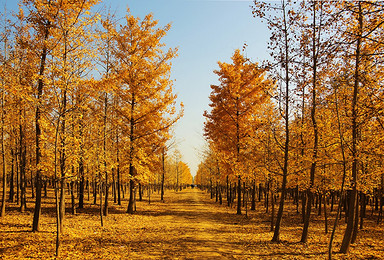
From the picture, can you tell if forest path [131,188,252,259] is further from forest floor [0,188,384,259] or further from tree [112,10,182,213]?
tree [112,10,182,213]

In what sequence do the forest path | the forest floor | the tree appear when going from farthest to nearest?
the tree < the forest path < the forest floor

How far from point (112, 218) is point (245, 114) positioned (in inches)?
461

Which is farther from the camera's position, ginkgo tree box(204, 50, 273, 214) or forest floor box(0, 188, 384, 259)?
ginkgo tree box(204, 50, 273, 214)

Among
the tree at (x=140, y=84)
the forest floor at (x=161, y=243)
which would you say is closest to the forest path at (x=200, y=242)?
the forest floor at (x=161, y=243)

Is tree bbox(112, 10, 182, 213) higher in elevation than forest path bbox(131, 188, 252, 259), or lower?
higher

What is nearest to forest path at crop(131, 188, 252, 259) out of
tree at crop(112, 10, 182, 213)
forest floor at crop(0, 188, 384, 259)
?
forest floor at crop(0, 188, 384, 259)

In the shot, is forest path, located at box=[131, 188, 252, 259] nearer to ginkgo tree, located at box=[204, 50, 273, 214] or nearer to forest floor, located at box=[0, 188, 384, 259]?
forest floor, located at box=[0, 188, 384, 259]

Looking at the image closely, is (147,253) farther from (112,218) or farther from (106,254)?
(112,218)

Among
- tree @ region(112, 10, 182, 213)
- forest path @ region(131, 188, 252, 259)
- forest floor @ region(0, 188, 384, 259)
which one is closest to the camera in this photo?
forest floor @ region(0, 188, 384, 259)

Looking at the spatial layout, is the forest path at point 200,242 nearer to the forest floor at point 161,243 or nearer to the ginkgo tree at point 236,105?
the forest floor at point 161,243

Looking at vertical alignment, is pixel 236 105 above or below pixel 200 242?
above

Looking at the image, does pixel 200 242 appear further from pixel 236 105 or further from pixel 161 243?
pixel 236 105

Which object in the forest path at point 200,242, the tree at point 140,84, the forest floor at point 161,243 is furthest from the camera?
the tree at point 140,84

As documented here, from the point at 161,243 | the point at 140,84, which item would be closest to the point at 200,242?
the point at 161,243
